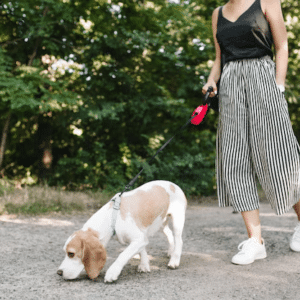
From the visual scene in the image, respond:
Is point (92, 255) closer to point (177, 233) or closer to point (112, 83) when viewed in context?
point (177, 233)

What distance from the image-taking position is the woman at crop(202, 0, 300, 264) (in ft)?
9.38

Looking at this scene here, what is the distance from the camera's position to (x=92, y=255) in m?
2.34

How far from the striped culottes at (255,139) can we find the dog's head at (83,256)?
1205 millimetres

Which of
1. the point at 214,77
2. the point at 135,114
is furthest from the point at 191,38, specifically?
the point at 214,77

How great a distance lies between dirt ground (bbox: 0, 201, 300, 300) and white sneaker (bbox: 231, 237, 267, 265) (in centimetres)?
6

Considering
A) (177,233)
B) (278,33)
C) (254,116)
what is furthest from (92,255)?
(278,33)

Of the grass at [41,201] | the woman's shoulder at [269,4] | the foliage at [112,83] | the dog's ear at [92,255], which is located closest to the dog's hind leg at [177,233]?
the dog's ear at [92,255]

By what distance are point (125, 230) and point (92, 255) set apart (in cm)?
29

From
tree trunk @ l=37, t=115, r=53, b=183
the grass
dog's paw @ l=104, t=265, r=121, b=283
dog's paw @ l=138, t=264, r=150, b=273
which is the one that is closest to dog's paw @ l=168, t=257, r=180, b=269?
dog's paw @ l=138, t=264, r=150, b=273

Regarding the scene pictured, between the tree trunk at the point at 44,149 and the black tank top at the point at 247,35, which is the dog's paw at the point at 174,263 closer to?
the black tank top at the point at 247,35

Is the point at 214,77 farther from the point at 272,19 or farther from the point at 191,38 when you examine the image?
the point at 191,38

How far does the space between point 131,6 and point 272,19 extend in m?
4.36

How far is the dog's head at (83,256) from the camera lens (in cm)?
235

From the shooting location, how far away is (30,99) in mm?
5508
